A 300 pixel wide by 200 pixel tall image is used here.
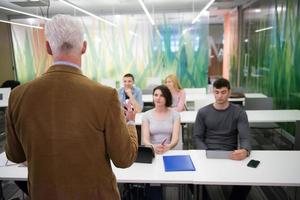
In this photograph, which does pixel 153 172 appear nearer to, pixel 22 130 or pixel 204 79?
pixel 22 130

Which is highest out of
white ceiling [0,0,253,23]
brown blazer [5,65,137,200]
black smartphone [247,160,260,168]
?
white ceiling [0,0,253,23]

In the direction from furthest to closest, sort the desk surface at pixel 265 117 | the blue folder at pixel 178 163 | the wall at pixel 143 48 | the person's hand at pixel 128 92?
the wall at pixel 143 48, the person's hand at pixel 128 92, the desk surface at pixel 265 117, the blue folder at pixel 178 163

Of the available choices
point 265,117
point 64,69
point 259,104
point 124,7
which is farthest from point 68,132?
point 124,7

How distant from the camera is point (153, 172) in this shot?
1999mm

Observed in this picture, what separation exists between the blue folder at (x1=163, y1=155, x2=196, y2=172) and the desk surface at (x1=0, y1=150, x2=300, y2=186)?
4cm

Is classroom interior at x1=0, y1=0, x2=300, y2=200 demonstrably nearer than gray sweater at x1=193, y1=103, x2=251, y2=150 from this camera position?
No

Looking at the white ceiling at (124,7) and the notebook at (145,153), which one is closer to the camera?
the notebook at (145,153)

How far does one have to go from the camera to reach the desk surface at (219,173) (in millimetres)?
1856

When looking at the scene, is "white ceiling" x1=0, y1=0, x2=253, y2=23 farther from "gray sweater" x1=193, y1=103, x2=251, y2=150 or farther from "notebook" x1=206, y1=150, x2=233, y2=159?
"notebook" x1=206, y1=150, x2=233, y2=159

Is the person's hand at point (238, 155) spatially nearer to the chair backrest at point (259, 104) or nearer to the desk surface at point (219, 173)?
the desk surface at point (219, 173)

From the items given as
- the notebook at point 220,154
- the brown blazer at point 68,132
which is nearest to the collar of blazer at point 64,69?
the brown blazer at point 68,132

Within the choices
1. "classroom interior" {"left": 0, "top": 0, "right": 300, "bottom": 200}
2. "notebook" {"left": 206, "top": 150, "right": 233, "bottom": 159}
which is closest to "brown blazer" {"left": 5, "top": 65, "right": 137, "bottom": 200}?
"notebook" {"left": 206, "top": 150, "right": 233, "bottom": 159}

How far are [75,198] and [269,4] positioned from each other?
628 cm

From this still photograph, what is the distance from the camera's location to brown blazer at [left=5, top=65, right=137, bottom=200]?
1085 mm
